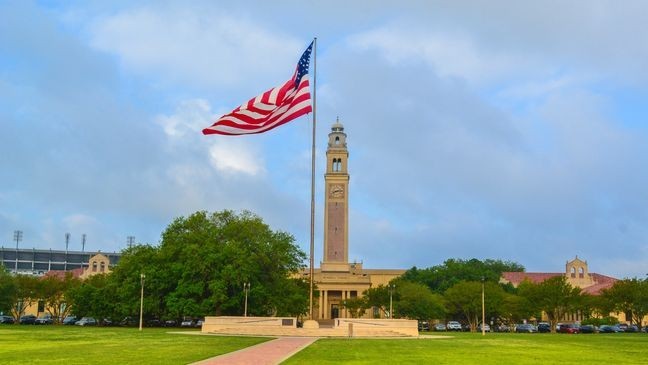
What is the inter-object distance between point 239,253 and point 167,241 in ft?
35.2

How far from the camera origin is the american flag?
35781mm

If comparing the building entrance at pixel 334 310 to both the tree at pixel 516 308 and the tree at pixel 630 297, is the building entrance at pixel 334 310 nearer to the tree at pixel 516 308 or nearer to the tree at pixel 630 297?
the tree at pixel 516 308

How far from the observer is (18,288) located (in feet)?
272

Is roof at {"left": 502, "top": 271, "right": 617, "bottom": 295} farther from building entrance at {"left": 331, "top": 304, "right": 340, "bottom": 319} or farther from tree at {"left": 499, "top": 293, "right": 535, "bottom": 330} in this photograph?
tree at {"left": 499, "top": 293, "right": 535, "bottom": 330}

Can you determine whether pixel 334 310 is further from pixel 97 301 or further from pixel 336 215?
pixel 97 301

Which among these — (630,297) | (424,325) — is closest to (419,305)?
(424,325)

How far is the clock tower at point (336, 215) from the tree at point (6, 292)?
62271mm

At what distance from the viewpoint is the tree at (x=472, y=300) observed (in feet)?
283

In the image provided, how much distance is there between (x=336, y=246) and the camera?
427 ft

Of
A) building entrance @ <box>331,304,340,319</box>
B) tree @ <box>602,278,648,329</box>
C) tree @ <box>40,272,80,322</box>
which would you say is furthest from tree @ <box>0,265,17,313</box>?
tree @ <box>602,278,648,329</box>

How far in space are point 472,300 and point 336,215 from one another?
4783 cm

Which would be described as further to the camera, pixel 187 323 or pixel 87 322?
pixel 187 323

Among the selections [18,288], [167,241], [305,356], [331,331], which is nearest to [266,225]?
[167,241]

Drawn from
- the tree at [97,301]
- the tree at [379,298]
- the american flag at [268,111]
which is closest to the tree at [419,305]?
the tree at [379,298]
